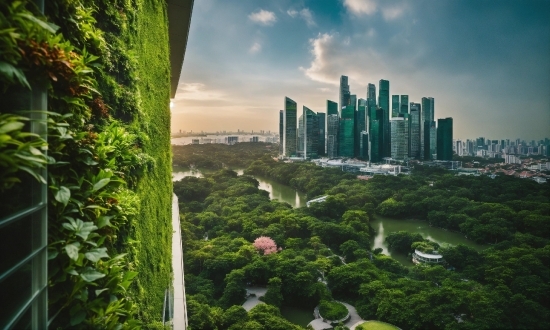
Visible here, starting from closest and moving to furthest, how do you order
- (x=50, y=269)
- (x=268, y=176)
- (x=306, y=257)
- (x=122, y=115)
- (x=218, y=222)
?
1. (x=50, y=269)
2. (x=122, y=115)
3. (x=306, y=257)
4. (x=218, y=222)
5. (x=268, y=176)

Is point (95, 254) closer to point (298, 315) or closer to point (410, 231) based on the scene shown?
point (298, 315)

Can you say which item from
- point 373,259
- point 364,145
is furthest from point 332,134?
point 373,259

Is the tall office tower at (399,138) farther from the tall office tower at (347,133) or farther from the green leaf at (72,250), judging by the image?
the green leaf at (72,250)

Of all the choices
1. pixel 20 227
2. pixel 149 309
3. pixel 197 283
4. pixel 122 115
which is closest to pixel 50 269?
pixel 20 227

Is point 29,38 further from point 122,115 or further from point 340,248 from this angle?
point 340,248

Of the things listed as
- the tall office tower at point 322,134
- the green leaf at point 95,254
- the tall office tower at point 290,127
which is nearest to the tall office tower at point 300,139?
the tall office tower at point 290,127

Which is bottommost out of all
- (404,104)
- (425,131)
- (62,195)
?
(62,195)
